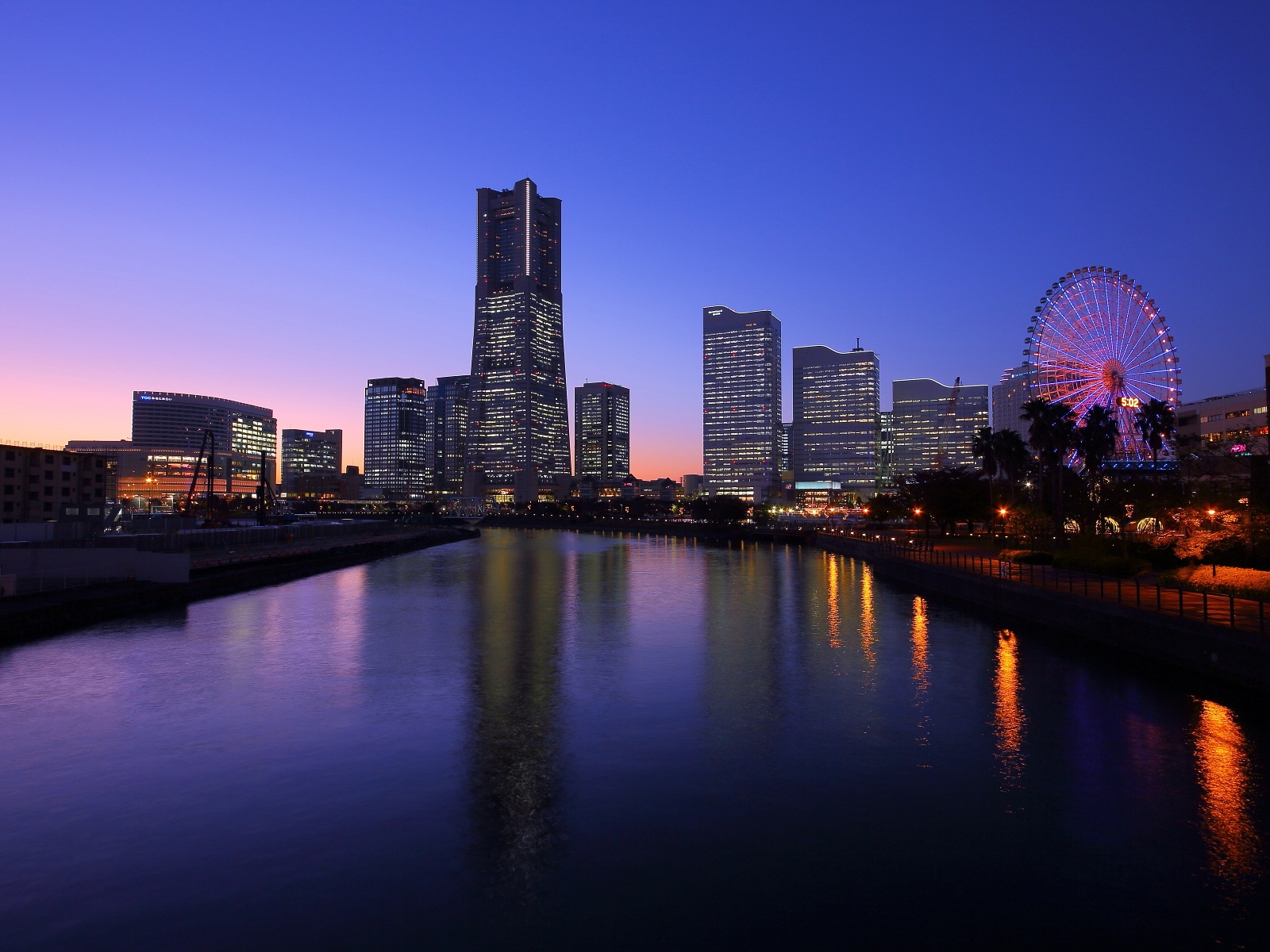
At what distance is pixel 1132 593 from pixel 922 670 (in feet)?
40.2

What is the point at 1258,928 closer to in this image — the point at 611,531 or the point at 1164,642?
the point at 1164,642

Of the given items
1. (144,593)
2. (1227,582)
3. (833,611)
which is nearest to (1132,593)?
(1227,582)

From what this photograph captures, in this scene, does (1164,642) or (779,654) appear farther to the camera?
(779,654)

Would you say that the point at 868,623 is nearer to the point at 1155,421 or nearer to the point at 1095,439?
the point at 1095,439

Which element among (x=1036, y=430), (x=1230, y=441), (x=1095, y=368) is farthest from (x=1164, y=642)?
(x=1095, y=368)

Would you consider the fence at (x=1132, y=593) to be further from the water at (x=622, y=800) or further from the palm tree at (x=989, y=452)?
the palm tree at (x=989, y=452)

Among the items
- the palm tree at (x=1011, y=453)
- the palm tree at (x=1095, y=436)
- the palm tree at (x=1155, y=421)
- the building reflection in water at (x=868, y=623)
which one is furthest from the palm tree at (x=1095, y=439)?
the building reflection in water at (x=868, y=623)

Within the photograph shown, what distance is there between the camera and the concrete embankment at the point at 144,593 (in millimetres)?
31938

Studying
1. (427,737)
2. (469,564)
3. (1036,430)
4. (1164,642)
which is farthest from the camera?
(469,564)

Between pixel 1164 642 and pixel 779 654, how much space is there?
12375 millimetres

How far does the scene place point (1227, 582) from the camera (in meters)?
28.7

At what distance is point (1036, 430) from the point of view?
66.4 meters

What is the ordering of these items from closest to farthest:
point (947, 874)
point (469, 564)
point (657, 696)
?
1. point (947, 874)
2. point (657, 696)
3. point (469, 564)

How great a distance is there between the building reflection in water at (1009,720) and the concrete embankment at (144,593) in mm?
34360
